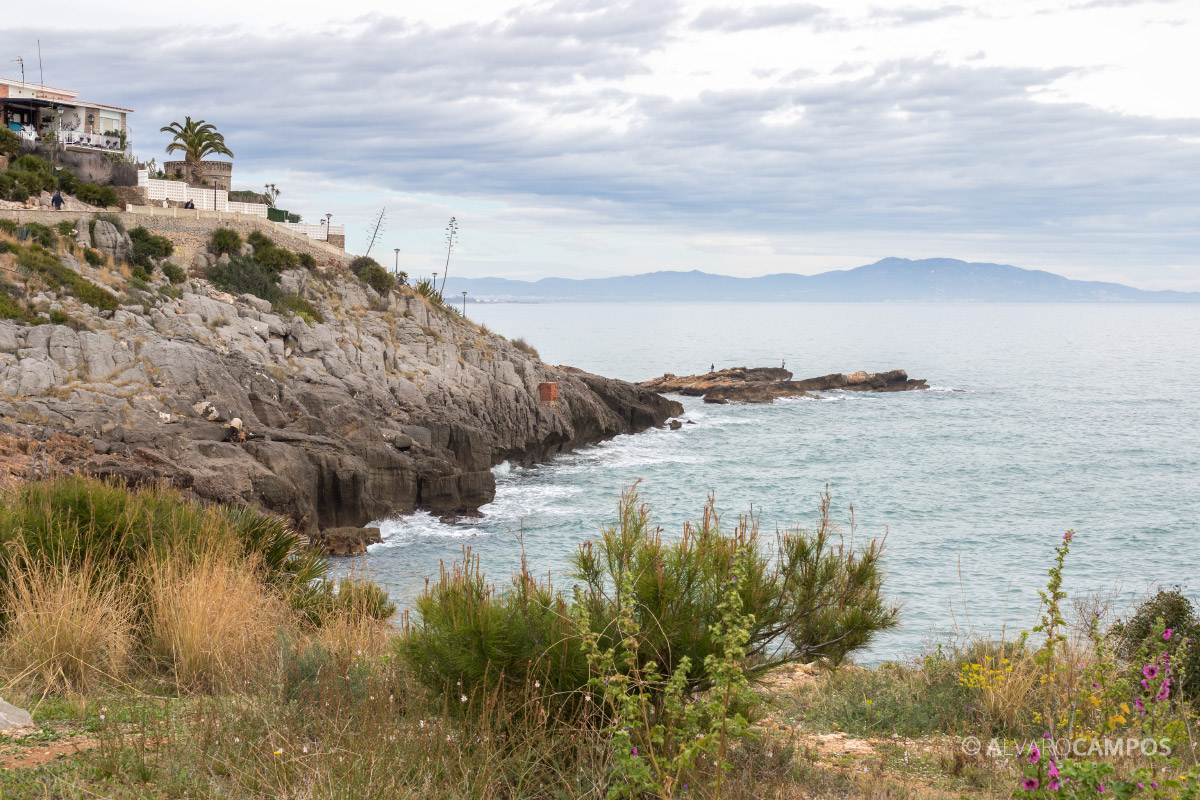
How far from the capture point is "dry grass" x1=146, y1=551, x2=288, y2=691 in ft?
19.8

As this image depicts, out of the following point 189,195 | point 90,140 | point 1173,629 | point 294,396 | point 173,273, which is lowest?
point 1173,629

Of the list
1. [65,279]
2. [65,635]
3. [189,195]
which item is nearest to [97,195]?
[189,195]

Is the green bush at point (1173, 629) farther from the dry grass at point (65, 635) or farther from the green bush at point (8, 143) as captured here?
the green bush at point (8, 143)

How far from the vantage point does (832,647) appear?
5.84m

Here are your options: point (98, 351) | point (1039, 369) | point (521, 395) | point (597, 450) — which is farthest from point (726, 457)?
point (1039, 369)

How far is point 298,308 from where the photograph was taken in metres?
38.5

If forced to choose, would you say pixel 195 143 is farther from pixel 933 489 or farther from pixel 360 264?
pixel 933 489

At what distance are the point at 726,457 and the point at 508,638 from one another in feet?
117

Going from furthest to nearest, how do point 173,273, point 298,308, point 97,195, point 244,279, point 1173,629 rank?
point 97,195 → point 244,279 → point 298,308 → point 173,273 → point 1173,629

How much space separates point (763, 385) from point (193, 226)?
39.0m

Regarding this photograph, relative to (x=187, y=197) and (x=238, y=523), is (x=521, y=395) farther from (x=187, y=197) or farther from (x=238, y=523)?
(x=238, y=523)

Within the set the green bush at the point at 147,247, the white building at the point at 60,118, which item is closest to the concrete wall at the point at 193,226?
the green bush at the point at 147,247

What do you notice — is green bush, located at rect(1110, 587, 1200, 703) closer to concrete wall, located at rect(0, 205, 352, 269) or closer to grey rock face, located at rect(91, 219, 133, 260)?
grey rock face, located at rect(91, 219, 133, 260)

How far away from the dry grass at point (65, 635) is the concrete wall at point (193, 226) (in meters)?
35.0
